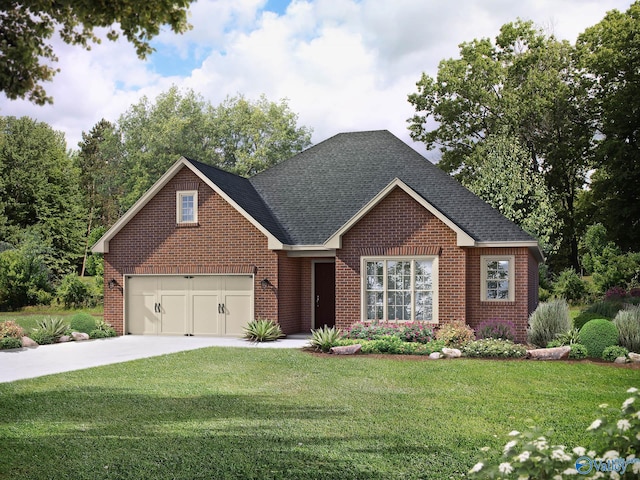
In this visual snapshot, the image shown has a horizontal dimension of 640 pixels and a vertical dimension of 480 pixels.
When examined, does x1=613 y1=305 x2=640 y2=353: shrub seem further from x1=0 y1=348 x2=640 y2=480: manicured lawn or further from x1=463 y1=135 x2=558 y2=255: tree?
x1=463 y1=135 x2=558 y2=255: tree

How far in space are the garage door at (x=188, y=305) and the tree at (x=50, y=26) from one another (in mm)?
13540

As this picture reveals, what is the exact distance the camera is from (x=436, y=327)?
20.0m

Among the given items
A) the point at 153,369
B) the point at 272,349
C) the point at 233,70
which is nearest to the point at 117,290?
the point at 272,349

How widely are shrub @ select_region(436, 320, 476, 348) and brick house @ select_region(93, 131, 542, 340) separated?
102 centimetres

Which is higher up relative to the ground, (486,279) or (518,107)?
(518,107)

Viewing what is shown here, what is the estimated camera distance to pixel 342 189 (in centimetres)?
2447

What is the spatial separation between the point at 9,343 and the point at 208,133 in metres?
41.1

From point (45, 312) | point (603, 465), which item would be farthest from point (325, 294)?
point (603, 465)

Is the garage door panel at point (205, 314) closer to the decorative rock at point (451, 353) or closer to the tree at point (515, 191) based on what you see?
the decorative rock at point (451, 353)

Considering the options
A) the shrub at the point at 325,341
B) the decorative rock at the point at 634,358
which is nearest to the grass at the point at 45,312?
the shrub at the point at 325,341

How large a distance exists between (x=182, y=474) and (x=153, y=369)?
7.95 m

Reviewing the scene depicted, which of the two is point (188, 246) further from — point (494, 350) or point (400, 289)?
point (494, 350)

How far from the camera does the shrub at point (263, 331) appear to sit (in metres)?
20.9

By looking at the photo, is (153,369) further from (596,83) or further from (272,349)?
(596,83)
